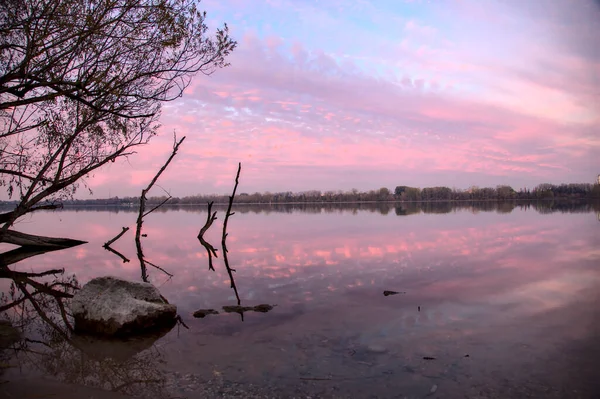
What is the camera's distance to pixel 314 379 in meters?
5.92

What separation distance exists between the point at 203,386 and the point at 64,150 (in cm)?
1088

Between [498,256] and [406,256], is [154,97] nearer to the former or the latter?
[406,256]

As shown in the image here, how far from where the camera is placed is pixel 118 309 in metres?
8.16

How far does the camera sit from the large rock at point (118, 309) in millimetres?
7980

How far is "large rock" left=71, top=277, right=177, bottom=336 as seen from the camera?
7980 millimetres

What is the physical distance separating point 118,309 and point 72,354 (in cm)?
144

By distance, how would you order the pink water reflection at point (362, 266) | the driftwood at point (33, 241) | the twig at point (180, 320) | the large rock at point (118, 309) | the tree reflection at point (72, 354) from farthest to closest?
the driftwood at point (33, 241) < the pink water reflection at point (362, 266) < the twig at point (180, 320) < the large rock at point (118, 309) < the tree reflection at point (72, 354)

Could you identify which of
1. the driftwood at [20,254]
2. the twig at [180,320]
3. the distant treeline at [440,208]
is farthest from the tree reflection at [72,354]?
the distant treeline at [440,208]

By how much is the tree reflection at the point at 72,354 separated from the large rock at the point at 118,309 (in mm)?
349

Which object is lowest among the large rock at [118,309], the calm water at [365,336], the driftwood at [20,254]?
the driftwood at [20,254]

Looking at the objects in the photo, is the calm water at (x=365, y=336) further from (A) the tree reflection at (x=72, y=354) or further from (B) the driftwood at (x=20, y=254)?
(B) the driftwood at (x=20, y=254)

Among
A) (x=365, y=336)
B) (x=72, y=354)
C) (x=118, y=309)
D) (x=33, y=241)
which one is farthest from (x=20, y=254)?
(x=365, y=336)

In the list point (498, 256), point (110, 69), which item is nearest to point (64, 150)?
point (110, 69)

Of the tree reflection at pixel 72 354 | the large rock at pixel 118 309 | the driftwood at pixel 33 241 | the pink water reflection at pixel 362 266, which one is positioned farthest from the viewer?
the driftwood at pixel 33 241
